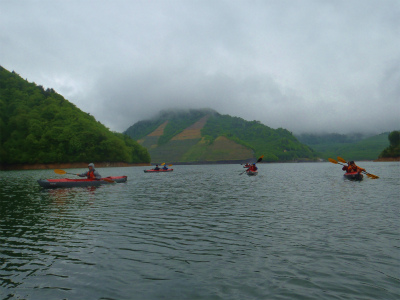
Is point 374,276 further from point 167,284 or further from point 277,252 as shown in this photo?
point 167,284

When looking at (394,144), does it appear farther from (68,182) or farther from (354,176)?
(68,182)

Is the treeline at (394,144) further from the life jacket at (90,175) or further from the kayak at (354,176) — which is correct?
the life jacket at (90,175)

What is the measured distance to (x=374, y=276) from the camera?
8.15 meters

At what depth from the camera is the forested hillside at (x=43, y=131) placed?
123 m

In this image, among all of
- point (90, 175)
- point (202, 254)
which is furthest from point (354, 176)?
point (202, 254)

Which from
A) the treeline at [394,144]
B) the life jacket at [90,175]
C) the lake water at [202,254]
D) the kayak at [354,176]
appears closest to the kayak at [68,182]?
the life jacket at [90,175]

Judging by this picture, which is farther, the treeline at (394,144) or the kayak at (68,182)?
the treeline at (394,144)

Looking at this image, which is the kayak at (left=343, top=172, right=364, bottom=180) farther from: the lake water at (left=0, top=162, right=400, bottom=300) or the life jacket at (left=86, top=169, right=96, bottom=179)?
the life jacket at (left=86, top=169, right=96, bottom=179)

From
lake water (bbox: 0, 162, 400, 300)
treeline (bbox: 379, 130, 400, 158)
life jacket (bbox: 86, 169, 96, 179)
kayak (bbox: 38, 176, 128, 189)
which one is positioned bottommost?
lake water (bbox: 0, 162, 400, 300)

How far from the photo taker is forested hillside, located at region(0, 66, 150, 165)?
→ 123 meters

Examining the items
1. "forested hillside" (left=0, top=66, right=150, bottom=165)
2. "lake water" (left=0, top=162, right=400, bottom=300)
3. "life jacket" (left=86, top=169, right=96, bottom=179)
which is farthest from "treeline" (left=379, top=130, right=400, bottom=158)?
"life jacket" (left=86, top=169, right=96, bottom=179)

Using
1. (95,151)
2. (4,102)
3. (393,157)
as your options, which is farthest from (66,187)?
(393,157)

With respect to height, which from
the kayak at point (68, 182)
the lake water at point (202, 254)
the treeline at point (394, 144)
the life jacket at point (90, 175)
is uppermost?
the treeline at point (394, 144)

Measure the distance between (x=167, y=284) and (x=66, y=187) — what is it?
3230cm
